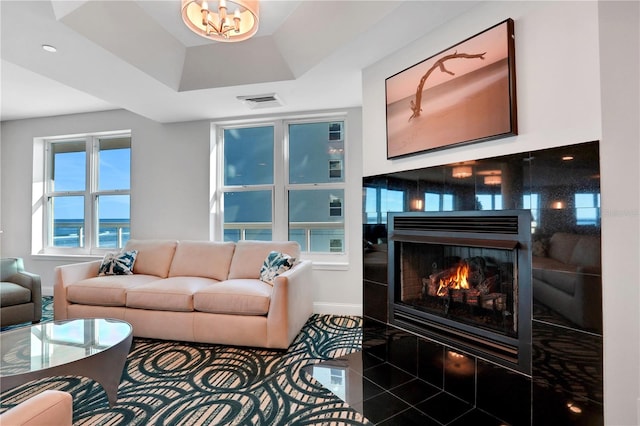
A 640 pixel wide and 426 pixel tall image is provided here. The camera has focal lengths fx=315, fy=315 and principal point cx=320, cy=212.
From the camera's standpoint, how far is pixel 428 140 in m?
2.12

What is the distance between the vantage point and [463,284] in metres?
2.09

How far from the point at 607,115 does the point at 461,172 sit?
0.70 metres

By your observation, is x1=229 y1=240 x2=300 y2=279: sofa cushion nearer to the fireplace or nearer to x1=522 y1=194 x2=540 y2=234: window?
the fireplace

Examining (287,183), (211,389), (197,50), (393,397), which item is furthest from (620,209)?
(197,50)

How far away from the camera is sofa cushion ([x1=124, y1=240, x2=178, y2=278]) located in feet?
11.7

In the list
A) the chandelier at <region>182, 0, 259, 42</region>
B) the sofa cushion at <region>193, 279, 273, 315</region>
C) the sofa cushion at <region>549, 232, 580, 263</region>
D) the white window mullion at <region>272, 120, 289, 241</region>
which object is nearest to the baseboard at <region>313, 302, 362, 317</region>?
the white window mullion at <region>272, 120, 289, 241</region>

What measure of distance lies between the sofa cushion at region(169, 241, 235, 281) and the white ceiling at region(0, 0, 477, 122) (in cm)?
159

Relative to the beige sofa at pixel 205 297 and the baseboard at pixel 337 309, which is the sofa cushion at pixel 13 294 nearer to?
the beige sofa at pixel 205 297

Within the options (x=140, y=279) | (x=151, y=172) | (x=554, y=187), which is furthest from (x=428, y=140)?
(x=151, y=172)

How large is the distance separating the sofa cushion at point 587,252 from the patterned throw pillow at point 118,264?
3.89 meters

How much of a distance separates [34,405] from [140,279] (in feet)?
8.66

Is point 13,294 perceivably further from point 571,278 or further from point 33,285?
point 571,278

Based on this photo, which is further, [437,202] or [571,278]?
[437,202]

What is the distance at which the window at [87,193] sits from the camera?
4.50 m
